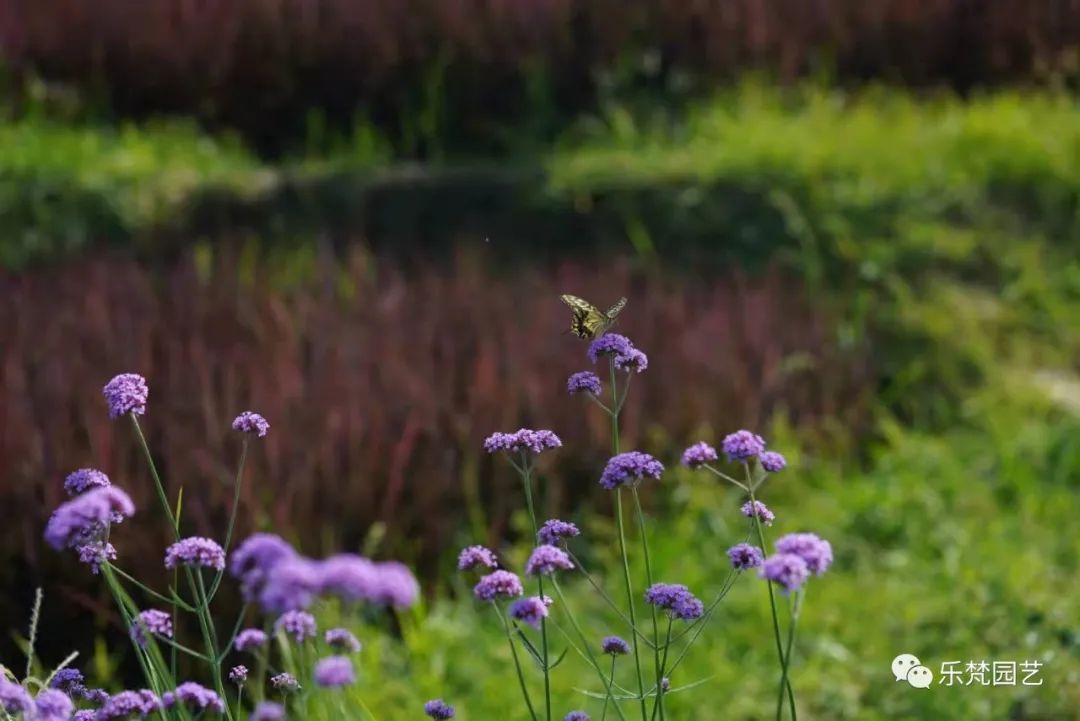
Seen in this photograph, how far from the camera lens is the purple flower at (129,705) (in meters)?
1.34

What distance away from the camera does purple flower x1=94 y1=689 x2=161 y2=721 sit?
4.41 feet

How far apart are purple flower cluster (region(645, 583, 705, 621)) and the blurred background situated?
5.17 ft

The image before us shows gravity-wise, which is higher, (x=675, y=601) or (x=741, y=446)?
(x=741, y=446)

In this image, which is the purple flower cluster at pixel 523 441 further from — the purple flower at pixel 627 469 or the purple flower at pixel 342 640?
the purple flower at pixel 342 640

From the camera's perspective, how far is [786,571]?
1188mm

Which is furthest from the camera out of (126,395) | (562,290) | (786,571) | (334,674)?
(562,290)

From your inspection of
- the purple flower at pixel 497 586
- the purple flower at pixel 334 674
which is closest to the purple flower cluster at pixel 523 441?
the purple flower at pixel 497 586

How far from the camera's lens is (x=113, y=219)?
254 inches

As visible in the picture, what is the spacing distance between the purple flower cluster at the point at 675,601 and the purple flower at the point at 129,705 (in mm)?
502

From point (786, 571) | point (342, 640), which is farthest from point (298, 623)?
point (786, 571)

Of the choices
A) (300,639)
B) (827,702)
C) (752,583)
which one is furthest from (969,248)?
(300,639)

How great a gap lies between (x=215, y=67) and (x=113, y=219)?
1785 mm

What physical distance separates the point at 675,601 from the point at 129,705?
0.55m

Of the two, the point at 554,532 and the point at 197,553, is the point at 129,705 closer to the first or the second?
the point at 197,553
